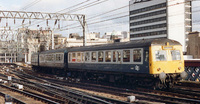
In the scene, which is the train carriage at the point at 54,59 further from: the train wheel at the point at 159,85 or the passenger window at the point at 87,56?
the train wheel at the point at 159,85

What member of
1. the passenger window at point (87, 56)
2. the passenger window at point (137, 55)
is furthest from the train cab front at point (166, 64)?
the passenger window at point (87, 56)

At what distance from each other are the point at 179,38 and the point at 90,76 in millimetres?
86952

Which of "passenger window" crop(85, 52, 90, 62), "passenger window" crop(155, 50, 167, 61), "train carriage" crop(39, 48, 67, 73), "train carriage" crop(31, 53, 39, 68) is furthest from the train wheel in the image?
"train carriage" crop(31, 53, 39, 68)

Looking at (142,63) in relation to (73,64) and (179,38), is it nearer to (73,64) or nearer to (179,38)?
(73,64)

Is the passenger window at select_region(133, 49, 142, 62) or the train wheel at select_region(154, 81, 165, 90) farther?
the passenger window at select_region(133, 49, 142, 62)

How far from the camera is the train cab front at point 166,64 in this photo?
15.6m

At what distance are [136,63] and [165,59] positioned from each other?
6.27 ft

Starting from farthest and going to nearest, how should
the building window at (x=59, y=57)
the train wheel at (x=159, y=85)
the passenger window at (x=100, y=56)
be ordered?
the building window at (x=59, y=57) < the passenger window at (x=100, y=56) < the train wheel at (x=159, y=85)

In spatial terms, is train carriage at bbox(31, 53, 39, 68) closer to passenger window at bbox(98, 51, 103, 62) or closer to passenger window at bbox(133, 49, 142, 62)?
passenger window at bbox(98, 51, 103, 62)

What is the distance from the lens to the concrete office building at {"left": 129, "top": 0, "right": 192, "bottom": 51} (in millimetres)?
99312

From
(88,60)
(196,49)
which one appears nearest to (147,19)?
(196,49)

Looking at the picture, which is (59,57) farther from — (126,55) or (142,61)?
(142,61)

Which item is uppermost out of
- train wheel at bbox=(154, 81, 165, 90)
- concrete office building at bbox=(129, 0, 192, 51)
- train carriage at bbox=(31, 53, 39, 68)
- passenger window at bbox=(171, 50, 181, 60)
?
concrete office building at bbox=(129, 0, 192, 51)

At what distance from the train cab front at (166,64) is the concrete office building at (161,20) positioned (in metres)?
83.1
